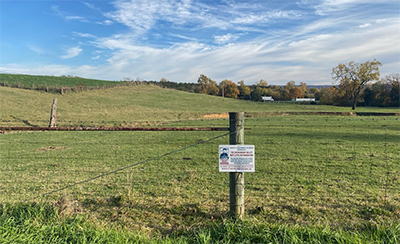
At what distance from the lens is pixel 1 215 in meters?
4.09

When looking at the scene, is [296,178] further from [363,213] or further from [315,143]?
[315,143]

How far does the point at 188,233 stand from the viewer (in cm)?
388

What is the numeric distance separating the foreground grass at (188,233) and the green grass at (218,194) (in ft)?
0.07

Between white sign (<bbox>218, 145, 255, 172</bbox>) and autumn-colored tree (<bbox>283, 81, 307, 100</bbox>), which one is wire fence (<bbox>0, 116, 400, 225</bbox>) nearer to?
white sign (<bbox>218, 145, 255, 172</bbox>)

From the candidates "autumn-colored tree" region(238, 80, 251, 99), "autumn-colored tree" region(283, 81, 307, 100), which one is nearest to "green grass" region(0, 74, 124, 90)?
"autumn-colored tree" region(238, 80, 251, 99)

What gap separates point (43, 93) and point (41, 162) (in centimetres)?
4438

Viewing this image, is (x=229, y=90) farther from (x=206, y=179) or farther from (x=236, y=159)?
(x=236, y=159)

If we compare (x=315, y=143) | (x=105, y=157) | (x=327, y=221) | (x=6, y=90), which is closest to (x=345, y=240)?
(x=327, y=221)

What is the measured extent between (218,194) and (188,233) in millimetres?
1746

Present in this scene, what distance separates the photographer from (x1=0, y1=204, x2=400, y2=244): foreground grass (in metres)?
3.42

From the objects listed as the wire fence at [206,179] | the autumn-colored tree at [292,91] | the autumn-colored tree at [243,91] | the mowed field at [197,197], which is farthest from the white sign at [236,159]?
the autumn-colored tree at [292,91]

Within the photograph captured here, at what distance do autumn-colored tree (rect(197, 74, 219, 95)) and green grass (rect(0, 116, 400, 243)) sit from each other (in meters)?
95.2

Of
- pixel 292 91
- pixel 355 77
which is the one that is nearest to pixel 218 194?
pixel 355 77

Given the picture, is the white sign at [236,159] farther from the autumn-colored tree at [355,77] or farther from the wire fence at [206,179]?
the autumn-colored tree at [355,77]
